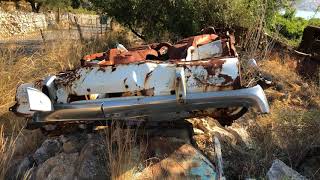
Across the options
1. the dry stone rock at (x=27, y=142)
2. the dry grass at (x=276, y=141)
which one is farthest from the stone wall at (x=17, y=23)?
the dry grass at (x=276, y=141)

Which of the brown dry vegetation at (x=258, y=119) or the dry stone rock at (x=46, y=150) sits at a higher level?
the brown dry vegetation at (x=258, y=119)

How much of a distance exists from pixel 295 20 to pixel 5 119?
20679mm

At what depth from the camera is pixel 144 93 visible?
3531mm

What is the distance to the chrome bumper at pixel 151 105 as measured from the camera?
3.35 meters

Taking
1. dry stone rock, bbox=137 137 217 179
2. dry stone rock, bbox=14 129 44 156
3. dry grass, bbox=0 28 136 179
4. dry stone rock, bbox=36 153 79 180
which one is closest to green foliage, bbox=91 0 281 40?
dry grass, bbox=0 28 136 179

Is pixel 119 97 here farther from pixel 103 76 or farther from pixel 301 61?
pixel 301 61

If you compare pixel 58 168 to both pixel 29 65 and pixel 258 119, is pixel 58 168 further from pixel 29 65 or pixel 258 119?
pixel 29 65

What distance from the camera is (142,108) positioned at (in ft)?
11.3

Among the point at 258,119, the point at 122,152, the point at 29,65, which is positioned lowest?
the point at 258,119

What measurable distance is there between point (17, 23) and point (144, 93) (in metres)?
30.1

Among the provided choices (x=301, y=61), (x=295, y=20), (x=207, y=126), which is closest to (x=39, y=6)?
(x=295, y=20)

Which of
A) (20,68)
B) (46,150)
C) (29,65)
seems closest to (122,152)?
(46,150)

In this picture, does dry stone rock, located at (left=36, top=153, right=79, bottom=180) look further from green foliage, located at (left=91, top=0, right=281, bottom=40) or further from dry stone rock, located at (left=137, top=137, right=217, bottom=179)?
green foliage, located at (left=91, top=0, right=281, bottom=40)

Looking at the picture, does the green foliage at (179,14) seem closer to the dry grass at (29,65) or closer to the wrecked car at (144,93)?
the dry grass at (29,65)
